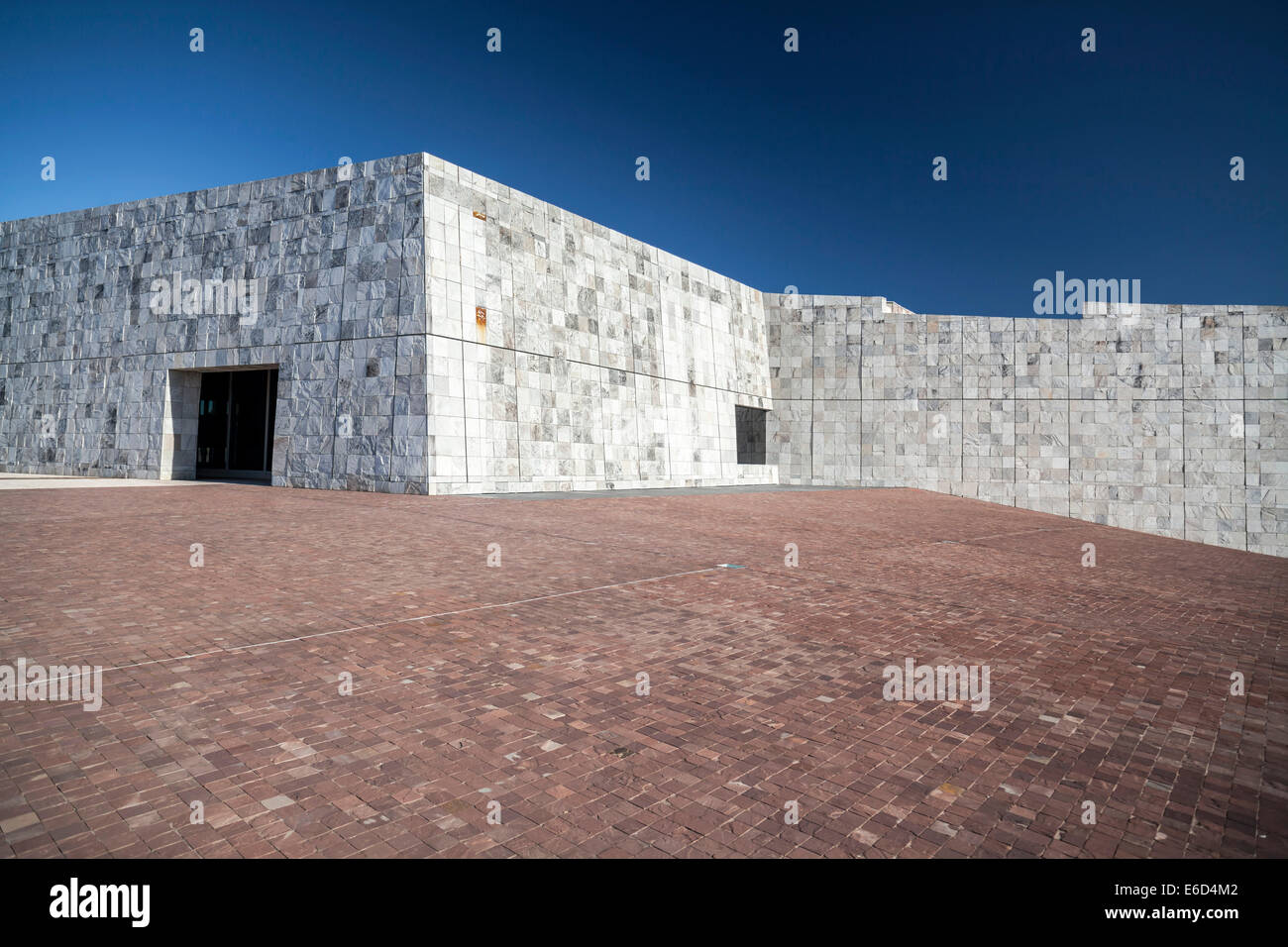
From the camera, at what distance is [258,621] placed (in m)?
6.18

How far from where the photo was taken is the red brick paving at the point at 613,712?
3168 millimetres

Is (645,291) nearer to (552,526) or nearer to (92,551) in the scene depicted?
(552,526)

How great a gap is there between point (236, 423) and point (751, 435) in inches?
910

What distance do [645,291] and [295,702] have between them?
24716mm

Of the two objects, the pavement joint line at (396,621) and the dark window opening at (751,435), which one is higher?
the dark window opening at (751,435)

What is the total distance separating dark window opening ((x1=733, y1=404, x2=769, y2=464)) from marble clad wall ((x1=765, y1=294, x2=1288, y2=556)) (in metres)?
1.46

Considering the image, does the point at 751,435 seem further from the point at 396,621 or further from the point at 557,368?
the point at 396,621

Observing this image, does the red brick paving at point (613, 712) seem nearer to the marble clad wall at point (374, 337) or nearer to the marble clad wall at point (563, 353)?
the marble clad wall at point (374, 337)

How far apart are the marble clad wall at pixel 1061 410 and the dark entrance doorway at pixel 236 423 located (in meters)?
22.1

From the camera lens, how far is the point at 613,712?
4.49 metres

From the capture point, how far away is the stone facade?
65.9ft

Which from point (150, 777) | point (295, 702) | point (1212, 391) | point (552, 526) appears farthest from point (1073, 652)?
point (1212, 391)

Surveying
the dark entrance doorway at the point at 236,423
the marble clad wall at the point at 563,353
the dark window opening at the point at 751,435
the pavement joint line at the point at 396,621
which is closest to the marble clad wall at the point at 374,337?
the marble clad wall at the point at 563,353

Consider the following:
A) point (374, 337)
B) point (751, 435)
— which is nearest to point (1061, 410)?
point (751, 435)
